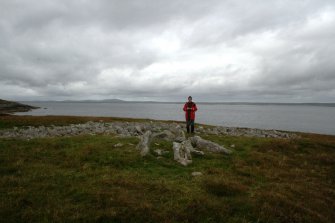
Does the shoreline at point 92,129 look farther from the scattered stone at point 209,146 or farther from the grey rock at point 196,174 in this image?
the grey rock at point 196,174

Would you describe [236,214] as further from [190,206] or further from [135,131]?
[135,131]

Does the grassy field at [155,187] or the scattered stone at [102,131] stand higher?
the scattered stone at [102,131]

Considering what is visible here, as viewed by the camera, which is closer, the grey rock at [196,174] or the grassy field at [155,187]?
the grassy field at [155,187]

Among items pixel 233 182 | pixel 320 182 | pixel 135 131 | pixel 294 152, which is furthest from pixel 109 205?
pixel 135 131

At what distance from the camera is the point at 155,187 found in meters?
9.39

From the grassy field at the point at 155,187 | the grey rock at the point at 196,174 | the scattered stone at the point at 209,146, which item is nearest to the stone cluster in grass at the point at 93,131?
the scattered stone at the point at 209,146

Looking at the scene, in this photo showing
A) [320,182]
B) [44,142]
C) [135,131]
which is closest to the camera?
[320,182]

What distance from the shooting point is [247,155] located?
1595 centimetres

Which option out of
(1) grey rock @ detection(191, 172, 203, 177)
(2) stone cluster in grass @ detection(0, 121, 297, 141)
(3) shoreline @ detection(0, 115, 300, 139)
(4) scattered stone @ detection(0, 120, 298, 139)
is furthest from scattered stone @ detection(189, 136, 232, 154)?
(3) shoreline @ detection(0, 115, 300, 139)

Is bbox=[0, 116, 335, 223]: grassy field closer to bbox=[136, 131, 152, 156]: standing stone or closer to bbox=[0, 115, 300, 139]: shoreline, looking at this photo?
bbox=[136, 131, 152, 156]: standing stone

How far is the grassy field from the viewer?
24.1ft

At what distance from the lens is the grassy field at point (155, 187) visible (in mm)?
7336

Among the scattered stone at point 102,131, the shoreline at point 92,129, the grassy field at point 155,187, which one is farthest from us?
the shoreline at point 92,129

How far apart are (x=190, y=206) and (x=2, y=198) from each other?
20.8 feet
